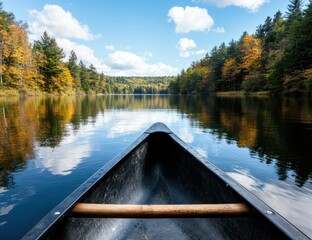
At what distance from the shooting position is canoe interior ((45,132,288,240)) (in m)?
2.02

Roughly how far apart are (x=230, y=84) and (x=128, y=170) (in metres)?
66.6

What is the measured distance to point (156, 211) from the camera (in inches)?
68.9

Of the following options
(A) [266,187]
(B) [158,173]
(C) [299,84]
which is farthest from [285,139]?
(C) [299,84]

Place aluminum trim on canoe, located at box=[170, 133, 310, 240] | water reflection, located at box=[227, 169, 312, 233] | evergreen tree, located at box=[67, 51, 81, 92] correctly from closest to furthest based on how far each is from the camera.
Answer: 1. aluminum trim on canoe, located at box=[170, 133, 310, 240]
2. water reflection, located at box=[227, 169, 312, 233]
3. evergreen tree, located at box=[67, 51, 81, 92]

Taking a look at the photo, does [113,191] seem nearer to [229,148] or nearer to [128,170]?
[128,170]

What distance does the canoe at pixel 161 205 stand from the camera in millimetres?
1724

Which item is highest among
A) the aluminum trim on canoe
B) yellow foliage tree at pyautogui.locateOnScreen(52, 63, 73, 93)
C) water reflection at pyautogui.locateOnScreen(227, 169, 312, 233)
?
yellow foliage tree at pyautogui.locateOnScreen(52, 63, 73, 93)

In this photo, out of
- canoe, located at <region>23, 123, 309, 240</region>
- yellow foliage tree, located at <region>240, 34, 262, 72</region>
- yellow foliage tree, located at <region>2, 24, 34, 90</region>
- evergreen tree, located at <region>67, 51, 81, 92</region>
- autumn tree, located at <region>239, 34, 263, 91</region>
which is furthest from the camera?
evergreen tree, located at <region>67, 51, 81, 92</region>

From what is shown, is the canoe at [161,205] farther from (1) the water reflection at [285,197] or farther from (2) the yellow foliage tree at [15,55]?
(2) the yellow foliage tree at [15,55]

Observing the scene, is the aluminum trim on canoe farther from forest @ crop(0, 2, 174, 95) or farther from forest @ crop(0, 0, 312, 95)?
forest @ crop(0, 2, 174, 95)

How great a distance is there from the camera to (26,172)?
16.1 feet

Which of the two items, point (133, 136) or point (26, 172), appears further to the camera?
point (133, 136)

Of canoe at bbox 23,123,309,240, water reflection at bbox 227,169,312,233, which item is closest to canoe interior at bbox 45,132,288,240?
canoe at bbox 23,123,309,240

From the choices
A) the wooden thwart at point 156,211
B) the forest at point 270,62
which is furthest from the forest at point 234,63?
the wooden thwart at point 156,211
